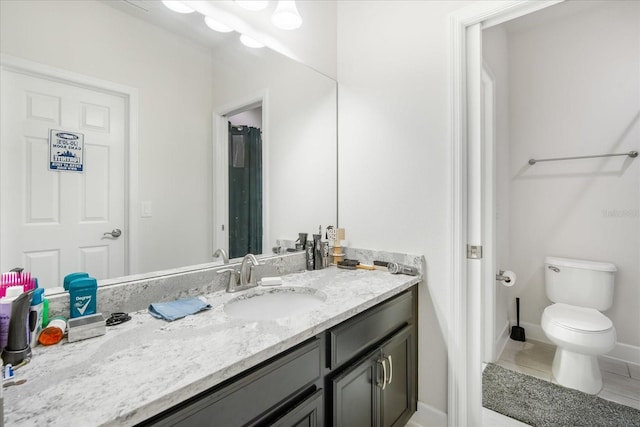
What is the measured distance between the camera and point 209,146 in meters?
1.32

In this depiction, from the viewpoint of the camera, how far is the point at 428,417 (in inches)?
62.6

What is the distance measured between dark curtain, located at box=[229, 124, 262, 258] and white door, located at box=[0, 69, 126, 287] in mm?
462

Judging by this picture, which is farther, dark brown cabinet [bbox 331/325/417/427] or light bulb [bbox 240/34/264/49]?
light bulb [bbox 240/34/264/49]

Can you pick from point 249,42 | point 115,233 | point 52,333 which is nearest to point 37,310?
point 52,333

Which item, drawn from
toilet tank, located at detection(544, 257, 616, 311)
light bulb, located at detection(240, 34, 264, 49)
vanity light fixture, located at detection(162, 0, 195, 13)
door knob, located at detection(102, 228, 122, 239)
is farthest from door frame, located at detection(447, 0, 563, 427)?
door knob, located at detection(102, 228, 122, 239)

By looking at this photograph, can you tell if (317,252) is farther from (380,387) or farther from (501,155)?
(501,155)

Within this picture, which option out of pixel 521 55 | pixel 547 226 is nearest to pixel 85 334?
pixel 547 226

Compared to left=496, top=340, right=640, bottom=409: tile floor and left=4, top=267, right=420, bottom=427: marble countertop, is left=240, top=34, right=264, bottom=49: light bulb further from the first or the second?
left=496, top=340, right=640, bottom=409: tile floor

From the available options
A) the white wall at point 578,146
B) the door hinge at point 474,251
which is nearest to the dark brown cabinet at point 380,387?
the door hinge at point 474,251

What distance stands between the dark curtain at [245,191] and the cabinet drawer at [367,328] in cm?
64

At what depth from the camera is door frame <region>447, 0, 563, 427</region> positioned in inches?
58.6

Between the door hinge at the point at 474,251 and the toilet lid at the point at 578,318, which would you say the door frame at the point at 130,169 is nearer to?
the door hinge at the point at 474,251

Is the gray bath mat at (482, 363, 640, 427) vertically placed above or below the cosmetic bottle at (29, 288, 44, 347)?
below

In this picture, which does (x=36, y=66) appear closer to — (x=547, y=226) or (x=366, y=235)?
(x=366, y=235)
